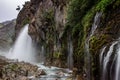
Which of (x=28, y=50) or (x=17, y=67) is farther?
(x=28, y=50)

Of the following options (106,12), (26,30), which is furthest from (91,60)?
(26,30)

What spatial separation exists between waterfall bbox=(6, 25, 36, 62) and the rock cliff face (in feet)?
7.92

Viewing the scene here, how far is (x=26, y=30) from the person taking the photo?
6388cm

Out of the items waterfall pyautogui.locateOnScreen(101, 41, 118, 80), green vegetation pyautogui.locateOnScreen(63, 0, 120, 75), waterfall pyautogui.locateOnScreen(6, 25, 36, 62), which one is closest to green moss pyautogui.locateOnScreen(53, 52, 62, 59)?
green vegetation pyautogui.locateOnScreen(63, 0, 120, 75)

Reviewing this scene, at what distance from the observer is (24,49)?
60.2 metres

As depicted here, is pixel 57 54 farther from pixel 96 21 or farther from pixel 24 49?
pixel 24 49

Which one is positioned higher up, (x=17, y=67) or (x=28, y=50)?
(x=28, y=50)

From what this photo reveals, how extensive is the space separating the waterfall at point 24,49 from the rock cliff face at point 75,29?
241cm

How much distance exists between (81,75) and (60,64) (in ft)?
37.7

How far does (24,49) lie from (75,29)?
2840 cm

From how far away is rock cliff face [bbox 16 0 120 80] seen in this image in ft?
73.1

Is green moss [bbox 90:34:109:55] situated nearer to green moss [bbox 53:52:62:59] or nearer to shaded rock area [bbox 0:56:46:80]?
shaded rock area [bbox 0:56:46:80]

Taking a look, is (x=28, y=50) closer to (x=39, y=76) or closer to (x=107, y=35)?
(x=39, y=76)

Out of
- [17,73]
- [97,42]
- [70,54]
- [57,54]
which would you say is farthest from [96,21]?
[57,54]
